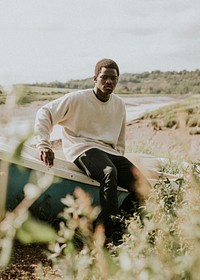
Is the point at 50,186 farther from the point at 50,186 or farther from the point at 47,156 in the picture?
the point at 47,156

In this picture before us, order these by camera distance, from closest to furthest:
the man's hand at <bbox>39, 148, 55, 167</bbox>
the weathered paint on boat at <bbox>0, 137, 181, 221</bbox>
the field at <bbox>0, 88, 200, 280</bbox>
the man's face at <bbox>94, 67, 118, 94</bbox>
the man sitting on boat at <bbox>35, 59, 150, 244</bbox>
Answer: the field at <bbox>0, 88, 200, 280</bbox> < the man's hand at <bbox>39, 148, 55, 167</bbox> < the man sitting on boat at <bbox>35, 59, 150, 244</bbox> < the weathered paint on boat at <bbox>0, 137, 181, 221</bbox> < the man's face at <bbox>94, 67, 118, 94</bbox>

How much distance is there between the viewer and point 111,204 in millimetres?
3811

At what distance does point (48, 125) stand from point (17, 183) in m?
0.52

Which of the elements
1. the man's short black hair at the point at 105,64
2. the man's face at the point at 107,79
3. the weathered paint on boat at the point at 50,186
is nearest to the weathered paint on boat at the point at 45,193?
the weathered paint on boat at the point at 50,186

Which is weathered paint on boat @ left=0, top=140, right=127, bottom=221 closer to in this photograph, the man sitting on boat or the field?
the man sitting on boat

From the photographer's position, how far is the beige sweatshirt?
4.12 metres

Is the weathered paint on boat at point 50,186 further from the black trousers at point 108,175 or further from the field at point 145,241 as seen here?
the field at point 145,241

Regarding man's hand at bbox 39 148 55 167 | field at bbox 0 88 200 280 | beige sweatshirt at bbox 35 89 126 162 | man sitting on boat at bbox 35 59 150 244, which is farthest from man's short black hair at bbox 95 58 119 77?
man's hand at bbox 39 148 55 167

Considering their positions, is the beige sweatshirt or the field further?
the beige sweatshirt

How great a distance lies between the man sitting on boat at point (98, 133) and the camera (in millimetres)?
3898

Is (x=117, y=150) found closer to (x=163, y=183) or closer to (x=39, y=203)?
(x=39, y=203)

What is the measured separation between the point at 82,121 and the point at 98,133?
18cm

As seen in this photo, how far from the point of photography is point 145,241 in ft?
5.09

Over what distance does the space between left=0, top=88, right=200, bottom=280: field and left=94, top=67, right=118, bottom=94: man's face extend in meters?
0.47
